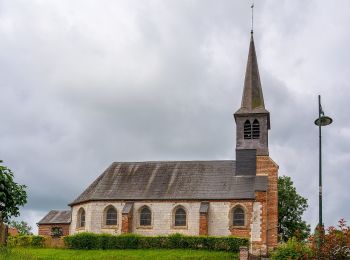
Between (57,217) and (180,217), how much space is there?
20.1 meters

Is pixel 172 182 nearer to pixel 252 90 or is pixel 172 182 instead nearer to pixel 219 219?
pixel 219 219

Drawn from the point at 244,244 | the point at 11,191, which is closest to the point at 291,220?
the point at 244,244

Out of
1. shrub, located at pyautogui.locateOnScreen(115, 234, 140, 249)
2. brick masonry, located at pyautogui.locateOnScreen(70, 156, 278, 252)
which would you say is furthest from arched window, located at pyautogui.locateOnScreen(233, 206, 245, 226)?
shrub, located at pyautogui.locateOnScreen(115, 234, 140, 249)

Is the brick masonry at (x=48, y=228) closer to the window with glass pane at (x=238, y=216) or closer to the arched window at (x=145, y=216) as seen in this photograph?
the arched window at (x=145, y=216)

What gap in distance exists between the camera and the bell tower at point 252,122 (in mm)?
47312

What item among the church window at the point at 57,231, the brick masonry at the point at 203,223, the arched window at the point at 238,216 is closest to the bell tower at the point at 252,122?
the arched window at the point at 238,216

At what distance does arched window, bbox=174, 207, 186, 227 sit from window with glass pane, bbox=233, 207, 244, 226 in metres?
4.34

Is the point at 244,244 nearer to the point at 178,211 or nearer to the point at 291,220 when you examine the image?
the point at 178,211

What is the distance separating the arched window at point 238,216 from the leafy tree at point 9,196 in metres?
28.3

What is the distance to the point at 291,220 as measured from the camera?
55094 millimetres

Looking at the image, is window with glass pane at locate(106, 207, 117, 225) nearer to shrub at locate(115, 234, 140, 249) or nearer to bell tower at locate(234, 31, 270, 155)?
shrub at locate(115, 234, 140, 249)

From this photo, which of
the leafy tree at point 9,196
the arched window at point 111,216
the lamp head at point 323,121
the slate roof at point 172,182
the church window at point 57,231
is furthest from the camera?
the church window at point 57,231

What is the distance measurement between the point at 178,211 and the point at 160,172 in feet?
15.1

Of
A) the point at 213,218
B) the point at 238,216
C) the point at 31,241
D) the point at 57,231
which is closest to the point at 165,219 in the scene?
the point at 213,218
